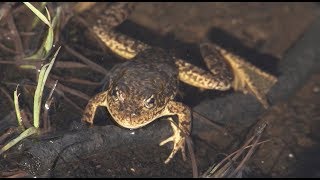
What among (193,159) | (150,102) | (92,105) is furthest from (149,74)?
(193,159)

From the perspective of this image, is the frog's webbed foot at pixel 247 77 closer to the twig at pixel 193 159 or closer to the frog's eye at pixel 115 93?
the twig at pixel 193 159

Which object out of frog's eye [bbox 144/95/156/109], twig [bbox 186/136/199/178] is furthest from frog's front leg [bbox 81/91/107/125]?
twig [bbox 186/136/199/178]

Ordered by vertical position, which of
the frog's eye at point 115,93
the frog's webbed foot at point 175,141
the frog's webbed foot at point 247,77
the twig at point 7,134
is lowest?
the frog's webbed foot at point 175,141

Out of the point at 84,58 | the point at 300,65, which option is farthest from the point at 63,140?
the point at 300,65

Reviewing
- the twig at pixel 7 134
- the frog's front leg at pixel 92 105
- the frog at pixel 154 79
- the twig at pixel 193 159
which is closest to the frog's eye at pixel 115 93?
the frog at pixel 154 79

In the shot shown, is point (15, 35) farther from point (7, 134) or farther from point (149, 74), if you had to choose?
point (149, 74)

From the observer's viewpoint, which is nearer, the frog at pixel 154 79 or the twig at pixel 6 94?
the frog at pixel 154 79

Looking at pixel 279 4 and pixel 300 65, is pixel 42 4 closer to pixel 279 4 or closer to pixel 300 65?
pixel 300 65

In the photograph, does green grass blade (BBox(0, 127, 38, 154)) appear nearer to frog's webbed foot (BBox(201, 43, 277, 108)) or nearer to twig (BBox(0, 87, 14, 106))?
twig (BBox(0, 87, 14, 106))
